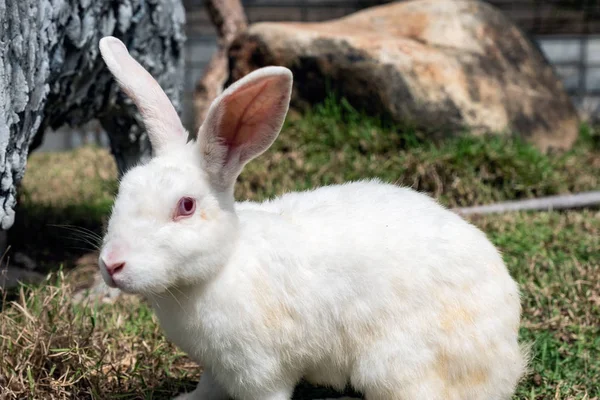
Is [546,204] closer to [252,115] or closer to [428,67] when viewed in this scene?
[428,67]

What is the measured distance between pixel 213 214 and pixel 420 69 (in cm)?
336

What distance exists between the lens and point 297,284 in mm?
2320

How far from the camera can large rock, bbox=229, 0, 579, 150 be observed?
17.1ft

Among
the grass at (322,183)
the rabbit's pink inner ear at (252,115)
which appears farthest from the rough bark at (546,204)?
the rabbit's pink inner ear at (252,115)

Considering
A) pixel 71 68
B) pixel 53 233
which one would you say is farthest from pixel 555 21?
pixel 71 68

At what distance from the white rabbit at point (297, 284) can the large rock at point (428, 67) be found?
2876mm

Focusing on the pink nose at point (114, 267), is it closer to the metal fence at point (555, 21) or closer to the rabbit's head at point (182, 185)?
the rabbit's head at point (182, 185)

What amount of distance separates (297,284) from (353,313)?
7.3 inches

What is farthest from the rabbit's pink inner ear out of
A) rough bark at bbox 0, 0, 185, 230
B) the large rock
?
the large rock

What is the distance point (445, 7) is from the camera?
5930 millimetres

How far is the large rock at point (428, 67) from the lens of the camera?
5223 mm

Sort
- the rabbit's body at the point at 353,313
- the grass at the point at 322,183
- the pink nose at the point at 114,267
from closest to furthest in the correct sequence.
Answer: the pink nose at the point at 114,267 → the rabbit's body at the point at 353,313 → the grass at the point at 322,183

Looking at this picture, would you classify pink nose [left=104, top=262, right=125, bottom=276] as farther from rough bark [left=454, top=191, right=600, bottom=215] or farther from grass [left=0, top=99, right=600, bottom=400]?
rough bark [left=454, top=191, right=600, bottom=215]

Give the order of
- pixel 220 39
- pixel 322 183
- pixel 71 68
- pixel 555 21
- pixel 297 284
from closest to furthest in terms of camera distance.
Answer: pixel 297 284
pixel 71 68
pixel 322 183
pixel 220 39
pixel 555 21
